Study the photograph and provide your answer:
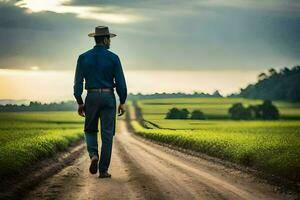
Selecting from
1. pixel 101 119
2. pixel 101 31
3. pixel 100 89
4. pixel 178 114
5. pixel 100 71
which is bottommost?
pixel 178 114

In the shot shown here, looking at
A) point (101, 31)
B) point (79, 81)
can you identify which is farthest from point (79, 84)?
point (101, 31)

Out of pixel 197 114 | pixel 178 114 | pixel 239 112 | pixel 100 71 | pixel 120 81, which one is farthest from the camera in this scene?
pixel 178 114

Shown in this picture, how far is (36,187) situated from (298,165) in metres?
6.91

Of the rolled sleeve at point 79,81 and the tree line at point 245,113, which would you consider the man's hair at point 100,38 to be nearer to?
the rolled sleeve at point 79,81

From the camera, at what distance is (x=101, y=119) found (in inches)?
498

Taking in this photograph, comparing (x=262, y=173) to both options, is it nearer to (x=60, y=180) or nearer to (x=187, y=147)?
(x=60, y=180)

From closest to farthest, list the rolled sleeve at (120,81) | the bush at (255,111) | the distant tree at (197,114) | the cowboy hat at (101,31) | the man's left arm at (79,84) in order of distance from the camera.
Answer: the cowboy hat at (101,31)
the rolled sleeve at (120,81)
the man's left arm at (79,84)
the bush at (255,111)
the distant tree at (197,114)

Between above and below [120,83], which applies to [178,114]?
below

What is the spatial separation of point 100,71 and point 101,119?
112 centimetres

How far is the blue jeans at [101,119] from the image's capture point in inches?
490

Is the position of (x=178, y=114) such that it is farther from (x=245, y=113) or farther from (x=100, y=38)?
(x=100, y=38)

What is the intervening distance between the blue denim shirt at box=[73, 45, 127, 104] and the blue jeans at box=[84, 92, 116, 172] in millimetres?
228

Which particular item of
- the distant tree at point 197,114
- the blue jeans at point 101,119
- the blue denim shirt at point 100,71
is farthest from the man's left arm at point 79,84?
the distant tree at point 197,114

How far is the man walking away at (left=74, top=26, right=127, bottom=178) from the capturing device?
40.9 ft
